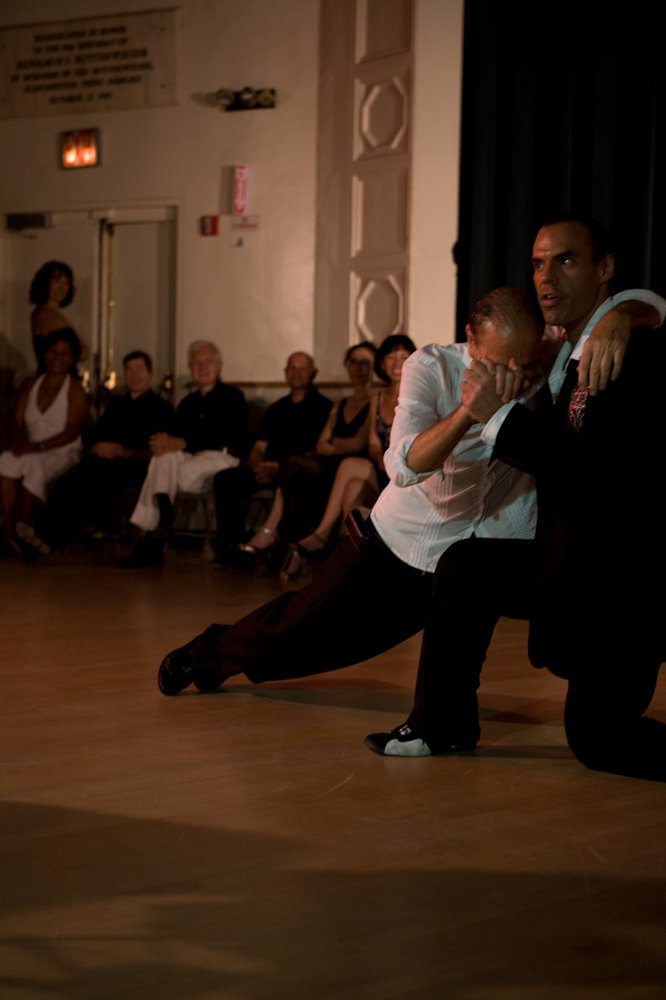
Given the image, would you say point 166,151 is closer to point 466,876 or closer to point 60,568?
point 60,568

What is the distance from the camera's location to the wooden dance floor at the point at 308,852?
4.62ft

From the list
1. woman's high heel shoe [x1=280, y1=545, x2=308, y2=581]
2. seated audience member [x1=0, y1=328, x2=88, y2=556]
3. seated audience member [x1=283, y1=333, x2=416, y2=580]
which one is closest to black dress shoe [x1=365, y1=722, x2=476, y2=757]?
woman's high heel shoe [x1=280, y1=545, x2=308, y2=581]

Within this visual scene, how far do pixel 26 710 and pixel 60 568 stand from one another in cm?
328

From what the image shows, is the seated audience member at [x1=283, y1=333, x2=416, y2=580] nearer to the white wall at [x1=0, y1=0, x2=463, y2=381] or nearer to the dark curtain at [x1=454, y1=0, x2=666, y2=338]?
the dark curtain at [x1=454, y1=0, x2=666, y2=338]

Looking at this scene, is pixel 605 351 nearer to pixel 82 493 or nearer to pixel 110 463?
pixel 82 493

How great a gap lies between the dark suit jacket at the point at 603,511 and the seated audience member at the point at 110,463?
15.1 ft

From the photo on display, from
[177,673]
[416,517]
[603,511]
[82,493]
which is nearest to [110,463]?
[82,493]

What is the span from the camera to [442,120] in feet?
22.9

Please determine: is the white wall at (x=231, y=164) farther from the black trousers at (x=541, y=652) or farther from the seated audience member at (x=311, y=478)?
the black trousers at (x=541, y=652)

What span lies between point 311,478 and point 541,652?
13.2 feet

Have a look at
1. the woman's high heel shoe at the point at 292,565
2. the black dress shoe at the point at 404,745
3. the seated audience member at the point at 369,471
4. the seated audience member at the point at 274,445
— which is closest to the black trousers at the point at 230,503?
the seated audience member at the point at 274,445

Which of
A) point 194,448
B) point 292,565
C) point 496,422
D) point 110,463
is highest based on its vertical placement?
point 496,422

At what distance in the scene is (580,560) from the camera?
7.43 feet

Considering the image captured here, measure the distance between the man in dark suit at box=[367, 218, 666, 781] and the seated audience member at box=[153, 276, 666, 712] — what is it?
0.27 feet
